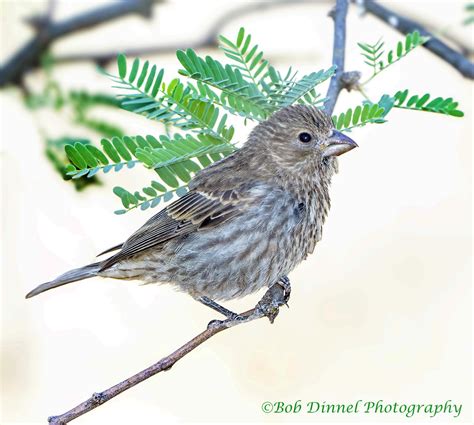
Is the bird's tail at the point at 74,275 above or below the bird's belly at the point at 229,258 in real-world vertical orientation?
above

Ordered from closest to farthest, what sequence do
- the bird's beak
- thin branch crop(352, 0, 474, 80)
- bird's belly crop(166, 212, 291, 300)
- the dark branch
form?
the bird's beak < thin branch crop(352, 0, 474, 80) < bird's belly crop(166, 212, 291, 300) < the dark branch

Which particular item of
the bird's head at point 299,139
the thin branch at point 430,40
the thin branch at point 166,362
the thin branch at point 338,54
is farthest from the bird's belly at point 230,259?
the thin branch at point 430,40

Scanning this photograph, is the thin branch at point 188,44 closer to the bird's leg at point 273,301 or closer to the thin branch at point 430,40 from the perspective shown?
the thin branch at point 430,40

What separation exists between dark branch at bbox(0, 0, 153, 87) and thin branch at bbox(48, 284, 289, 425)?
2.10 meters

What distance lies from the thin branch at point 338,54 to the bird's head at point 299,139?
9 centimetres

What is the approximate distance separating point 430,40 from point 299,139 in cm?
95

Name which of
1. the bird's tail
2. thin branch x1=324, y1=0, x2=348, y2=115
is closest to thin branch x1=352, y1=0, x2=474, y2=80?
thin branch x1=324, y1=0, x2=348, y2=115

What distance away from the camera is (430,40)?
487 cm

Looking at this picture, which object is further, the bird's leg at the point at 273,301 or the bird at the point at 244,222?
the bird at the point at 244,222

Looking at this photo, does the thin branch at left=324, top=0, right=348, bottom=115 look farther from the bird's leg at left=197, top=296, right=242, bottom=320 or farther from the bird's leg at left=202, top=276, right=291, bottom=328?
the bird's leg at left=197, top=296, right=242, bottom=320

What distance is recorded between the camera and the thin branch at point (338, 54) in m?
4.32

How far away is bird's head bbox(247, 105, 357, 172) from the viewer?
4.49m

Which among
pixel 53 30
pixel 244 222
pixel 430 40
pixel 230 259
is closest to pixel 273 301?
pixel 230 259

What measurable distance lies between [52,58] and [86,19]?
1.67 ft
